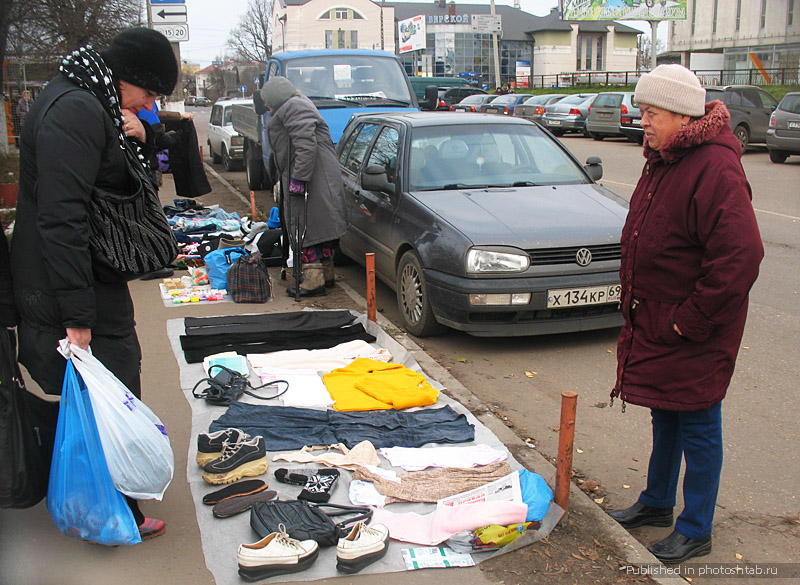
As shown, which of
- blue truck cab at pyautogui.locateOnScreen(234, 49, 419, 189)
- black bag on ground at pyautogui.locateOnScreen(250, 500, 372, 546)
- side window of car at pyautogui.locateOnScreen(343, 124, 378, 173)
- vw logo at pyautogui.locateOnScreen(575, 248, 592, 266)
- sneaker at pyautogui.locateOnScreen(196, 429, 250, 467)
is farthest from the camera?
blue truck cab at pyautogui.locateOnScreen(234, 49, 419, 189)

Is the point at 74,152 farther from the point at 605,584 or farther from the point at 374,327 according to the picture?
the point at 374,327

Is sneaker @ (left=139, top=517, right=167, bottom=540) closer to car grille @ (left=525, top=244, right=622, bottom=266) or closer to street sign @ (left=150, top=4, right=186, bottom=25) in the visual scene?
car grille @ (left=525, top=244, right=622, bottom=266)

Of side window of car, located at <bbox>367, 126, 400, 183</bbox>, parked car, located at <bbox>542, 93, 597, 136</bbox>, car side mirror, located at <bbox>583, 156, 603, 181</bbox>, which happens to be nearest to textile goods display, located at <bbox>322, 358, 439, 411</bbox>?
side window of car, located at <bbox>367, 126, 400, 183</bbox>

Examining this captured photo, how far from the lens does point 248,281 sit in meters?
7.03

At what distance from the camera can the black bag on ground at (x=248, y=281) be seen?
7.03m

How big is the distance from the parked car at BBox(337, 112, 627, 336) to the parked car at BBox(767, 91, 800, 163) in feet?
40.0

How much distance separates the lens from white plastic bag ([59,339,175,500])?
2777 mm

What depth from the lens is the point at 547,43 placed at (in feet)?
266

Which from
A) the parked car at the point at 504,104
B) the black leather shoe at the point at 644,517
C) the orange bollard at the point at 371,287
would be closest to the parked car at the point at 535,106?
the parked car at the point at 504,104

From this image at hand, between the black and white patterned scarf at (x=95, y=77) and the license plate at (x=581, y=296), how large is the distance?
11.1 feet

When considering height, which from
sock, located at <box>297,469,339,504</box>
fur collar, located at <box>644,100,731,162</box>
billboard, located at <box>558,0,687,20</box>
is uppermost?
billboard, located at <box>558,0,687,20</box>

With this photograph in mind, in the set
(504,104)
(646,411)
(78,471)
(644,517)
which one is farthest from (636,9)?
(78,471)

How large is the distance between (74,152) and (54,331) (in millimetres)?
673

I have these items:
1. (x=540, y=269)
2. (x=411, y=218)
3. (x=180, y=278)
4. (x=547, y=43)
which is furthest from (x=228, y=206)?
(x=547, y=43)
